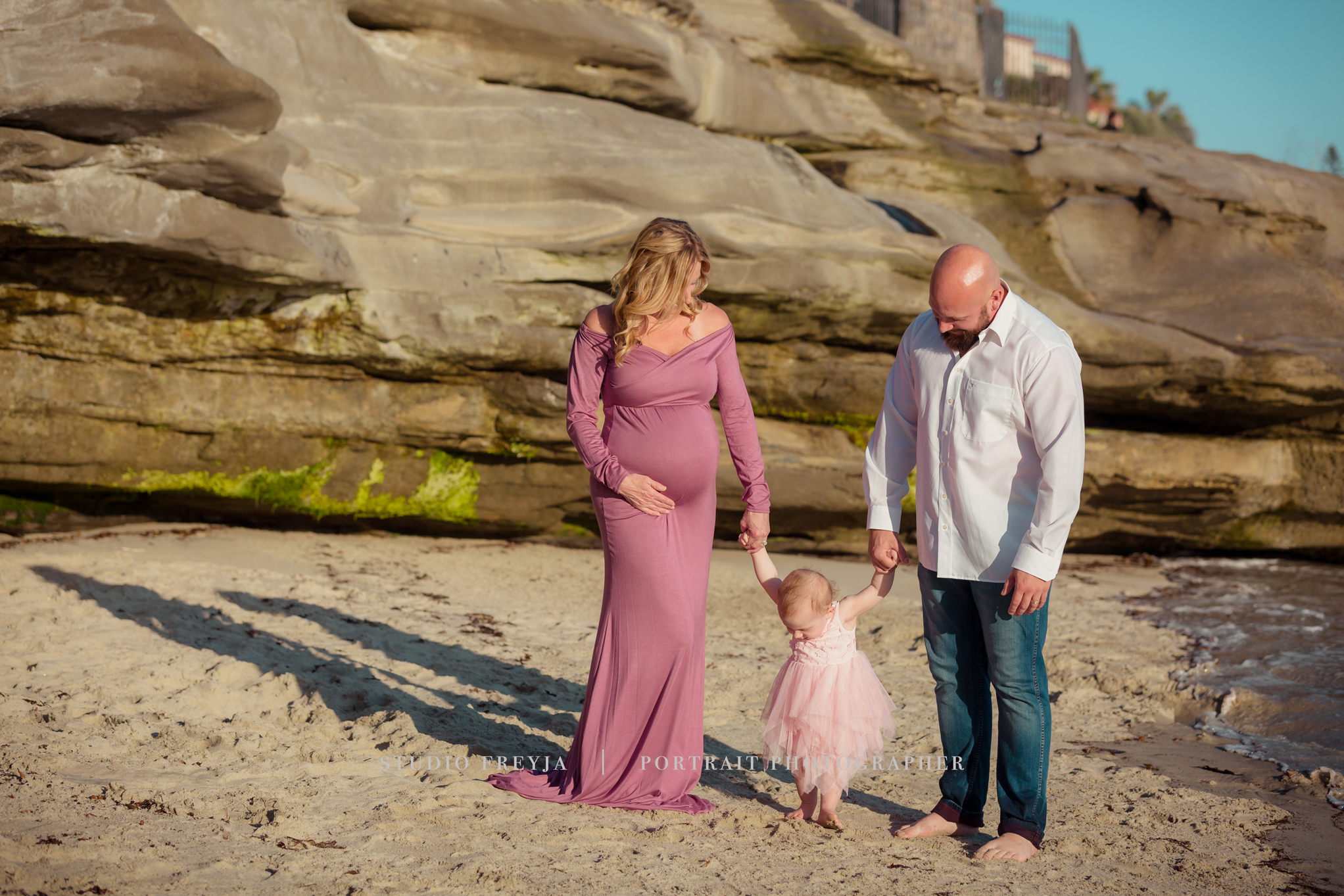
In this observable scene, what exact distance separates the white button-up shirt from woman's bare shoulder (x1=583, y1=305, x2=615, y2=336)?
3.42 ft

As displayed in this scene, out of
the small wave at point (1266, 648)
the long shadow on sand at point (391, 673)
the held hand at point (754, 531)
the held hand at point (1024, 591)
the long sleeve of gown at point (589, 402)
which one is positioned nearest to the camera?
the held hand at point (1024, 591)

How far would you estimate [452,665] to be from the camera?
5.27 metres

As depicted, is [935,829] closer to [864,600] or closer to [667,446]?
[864,600]

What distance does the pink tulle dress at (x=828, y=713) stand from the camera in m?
3.38

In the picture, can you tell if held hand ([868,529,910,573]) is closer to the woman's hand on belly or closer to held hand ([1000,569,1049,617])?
held hand ([1000,569,1049,617])

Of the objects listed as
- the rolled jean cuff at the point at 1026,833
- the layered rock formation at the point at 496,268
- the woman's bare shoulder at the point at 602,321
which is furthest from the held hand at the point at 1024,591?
the layered rock formation at the point at 496,268

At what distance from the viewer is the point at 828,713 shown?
11.1 feet

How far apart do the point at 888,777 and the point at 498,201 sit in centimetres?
564

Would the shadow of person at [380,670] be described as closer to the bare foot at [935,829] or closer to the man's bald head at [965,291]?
the bare foot at [935,829]

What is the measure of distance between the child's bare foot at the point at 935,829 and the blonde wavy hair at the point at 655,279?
185cm

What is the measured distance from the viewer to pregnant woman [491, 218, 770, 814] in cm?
357

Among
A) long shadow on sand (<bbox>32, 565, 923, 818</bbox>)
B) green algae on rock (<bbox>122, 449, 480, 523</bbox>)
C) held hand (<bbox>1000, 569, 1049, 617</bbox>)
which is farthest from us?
green algae on rock (<bbox>122, 449, 480, 523</bbox>)

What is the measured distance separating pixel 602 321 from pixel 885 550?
1.26 metres

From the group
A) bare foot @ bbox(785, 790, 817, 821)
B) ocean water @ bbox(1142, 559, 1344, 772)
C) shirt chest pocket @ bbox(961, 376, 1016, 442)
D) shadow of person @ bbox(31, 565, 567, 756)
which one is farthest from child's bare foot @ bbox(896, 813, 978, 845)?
ocean water @ bbox(1142, 559, 1344, 772)
